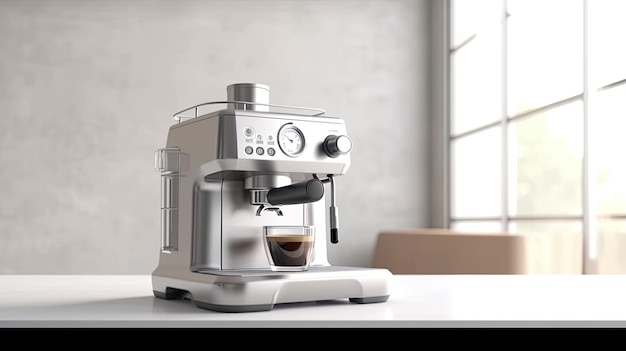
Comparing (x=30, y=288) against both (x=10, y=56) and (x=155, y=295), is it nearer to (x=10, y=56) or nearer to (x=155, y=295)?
(x=155, y=295)

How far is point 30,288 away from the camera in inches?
50.9

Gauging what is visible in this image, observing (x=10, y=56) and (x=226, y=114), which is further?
(x=10, y=56)

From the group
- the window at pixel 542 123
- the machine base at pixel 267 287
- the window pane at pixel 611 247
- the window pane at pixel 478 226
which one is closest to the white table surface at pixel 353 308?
the machine base at pixel 267 287

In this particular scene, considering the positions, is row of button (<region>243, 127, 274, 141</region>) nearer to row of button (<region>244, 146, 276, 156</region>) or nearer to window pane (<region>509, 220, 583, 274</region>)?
row of button (<region>244, 146, 276, 156</region>)

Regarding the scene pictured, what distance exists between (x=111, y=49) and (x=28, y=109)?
79 centimetres

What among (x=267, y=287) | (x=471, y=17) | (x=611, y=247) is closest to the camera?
(x=267, y=287)

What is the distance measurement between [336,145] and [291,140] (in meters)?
0.07

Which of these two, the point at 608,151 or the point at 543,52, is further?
the point at 543,52

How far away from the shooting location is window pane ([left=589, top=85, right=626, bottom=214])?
12.2 feet

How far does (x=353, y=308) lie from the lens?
1.08 meters

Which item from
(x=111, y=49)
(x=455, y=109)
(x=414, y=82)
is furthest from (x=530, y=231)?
(x=111, y=49)

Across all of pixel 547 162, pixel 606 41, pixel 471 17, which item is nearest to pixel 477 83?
pixel 471 17

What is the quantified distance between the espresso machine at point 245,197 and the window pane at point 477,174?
418 cm

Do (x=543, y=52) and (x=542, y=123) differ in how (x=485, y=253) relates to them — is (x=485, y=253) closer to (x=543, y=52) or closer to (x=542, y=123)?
(x=542, y=123)
